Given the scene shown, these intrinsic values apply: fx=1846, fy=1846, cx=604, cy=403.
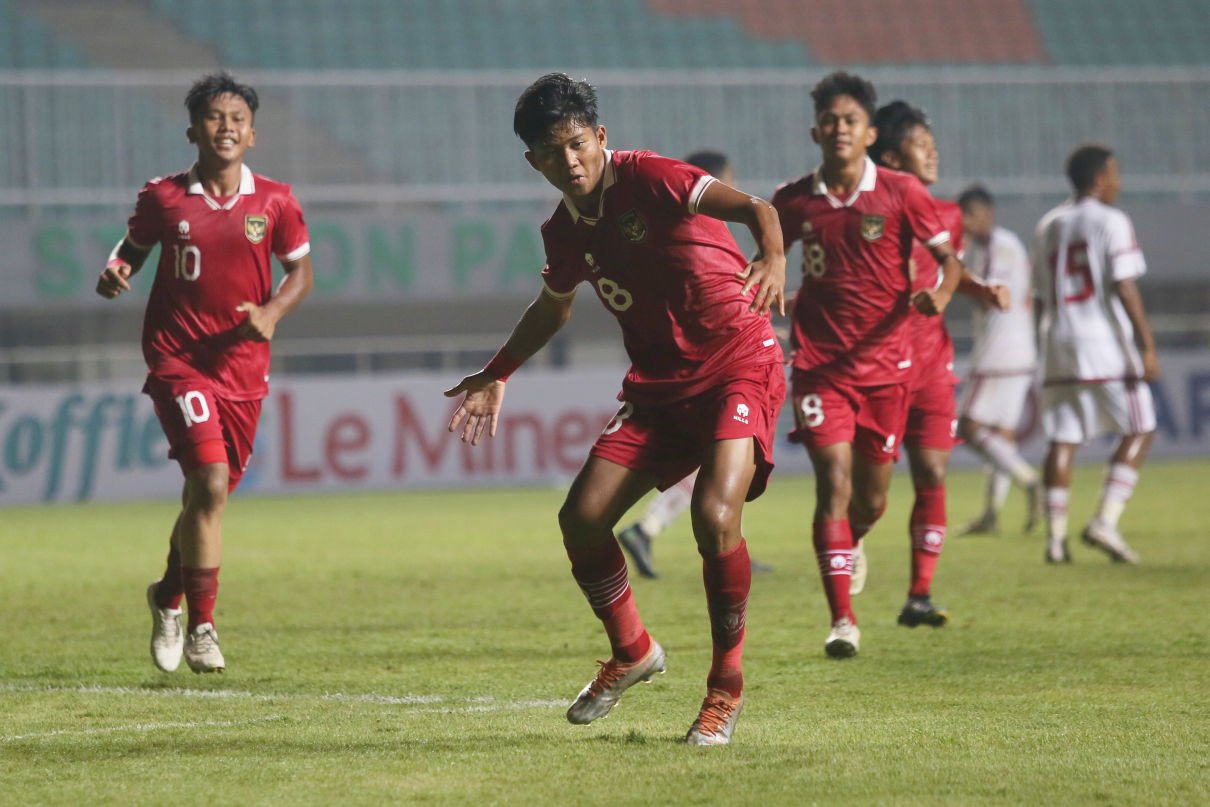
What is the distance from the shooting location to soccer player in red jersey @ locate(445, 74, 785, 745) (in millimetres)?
5012

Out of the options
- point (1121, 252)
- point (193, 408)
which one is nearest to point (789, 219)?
point (193, 408)

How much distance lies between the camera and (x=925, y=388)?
8047 mm

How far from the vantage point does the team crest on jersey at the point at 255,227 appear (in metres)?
6.95

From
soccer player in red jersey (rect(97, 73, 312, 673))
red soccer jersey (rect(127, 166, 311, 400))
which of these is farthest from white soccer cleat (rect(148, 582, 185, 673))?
red soccer jersey (rect(127, 166, 311, 400))

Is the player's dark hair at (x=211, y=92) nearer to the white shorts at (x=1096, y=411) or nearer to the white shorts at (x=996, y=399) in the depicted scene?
the white shorts at (x=1096, y=411)

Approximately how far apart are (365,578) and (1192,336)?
54.0 ft

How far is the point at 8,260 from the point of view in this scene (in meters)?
21.7

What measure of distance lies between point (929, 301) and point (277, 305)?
96.2 inches

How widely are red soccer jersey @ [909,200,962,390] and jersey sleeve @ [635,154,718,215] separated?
9.47ft

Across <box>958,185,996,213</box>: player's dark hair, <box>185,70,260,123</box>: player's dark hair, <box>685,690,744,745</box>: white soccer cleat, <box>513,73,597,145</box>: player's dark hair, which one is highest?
<box>185,70,260,123</box>: player's dark hair

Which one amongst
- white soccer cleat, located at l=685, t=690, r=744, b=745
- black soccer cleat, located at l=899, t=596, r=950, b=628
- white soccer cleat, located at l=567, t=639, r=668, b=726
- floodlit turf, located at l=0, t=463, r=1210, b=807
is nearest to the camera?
floodlit turf, located at l=0, t=463, r=1210, b=807

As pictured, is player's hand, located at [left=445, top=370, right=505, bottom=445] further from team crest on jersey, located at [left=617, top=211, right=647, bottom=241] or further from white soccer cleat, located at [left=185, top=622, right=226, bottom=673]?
white soccer cleat, located at [left=185, top=622, right=226, bottom=673]

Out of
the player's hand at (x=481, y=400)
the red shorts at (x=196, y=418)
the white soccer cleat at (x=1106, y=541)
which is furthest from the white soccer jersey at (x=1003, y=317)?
the player's hand at (x=481, y=400)

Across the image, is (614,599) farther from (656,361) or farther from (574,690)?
(574,690)
